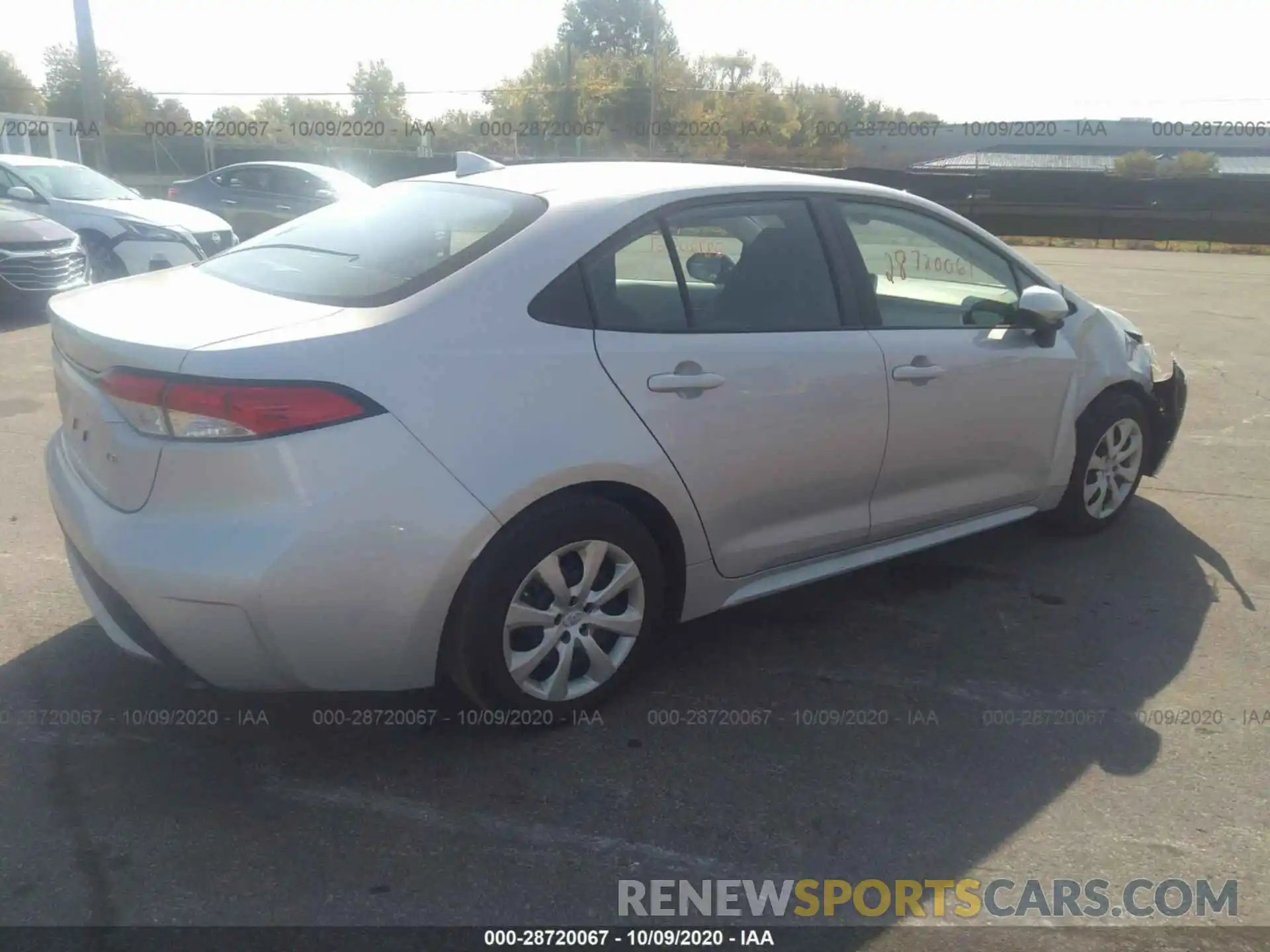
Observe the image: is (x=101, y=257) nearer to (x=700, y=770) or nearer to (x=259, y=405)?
(x=259, y=405)

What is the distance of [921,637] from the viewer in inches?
154

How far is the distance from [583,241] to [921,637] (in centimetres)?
194

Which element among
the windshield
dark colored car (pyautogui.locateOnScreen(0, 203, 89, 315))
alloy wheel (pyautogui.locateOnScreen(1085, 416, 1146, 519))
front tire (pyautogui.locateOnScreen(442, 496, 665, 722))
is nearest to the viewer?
front tire (pyautogui.locateOnScreen(442, 496, 665, 722))

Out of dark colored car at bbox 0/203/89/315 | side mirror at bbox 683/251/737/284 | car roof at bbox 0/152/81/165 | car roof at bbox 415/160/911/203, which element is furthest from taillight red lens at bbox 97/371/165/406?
car roof at bbox 0/152/81/165

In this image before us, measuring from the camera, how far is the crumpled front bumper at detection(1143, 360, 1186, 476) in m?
5.03

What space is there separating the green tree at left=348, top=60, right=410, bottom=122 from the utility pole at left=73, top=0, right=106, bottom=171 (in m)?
23.9

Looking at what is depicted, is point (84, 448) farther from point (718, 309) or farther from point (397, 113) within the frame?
point (397, 113)

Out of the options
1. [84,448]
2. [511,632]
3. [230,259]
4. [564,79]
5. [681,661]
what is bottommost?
[681,661]

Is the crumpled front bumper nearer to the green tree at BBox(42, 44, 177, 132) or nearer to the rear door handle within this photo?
the rear door handle

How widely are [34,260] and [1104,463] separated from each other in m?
9.52

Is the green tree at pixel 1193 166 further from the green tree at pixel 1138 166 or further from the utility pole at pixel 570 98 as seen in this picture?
the utility pole at pixel 570 98

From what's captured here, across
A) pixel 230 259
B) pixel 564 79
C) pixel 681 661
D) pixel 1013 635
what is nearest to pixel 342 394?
pixel 230 259

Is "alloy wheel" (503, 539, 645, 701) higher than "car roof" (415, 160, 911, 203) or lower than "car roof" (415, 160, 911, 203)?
lower

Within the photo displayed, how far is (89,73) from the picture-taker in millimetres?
19625
